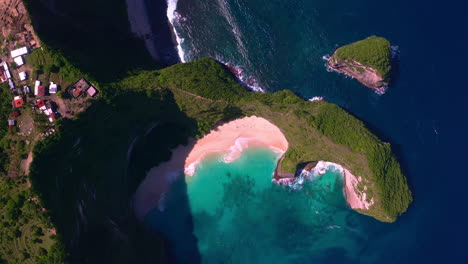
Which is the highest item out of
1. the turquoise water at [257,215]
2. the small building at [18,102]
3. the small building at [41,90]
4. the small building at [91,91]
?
the small building at [41,90]

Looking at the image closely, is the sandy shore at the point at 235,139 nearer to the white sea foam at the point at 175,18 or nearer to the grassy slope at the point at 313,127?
the grassy slope at the point at 313,127

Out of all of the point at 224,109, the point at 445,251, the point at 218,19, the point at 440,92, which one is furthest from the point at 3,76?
the point at 445,251

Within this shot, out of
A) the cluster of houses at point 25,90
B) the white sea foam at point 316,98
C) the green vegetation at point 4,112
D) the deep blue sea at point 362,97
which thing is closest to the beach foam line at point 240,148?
the deep blue sea at point 362,97

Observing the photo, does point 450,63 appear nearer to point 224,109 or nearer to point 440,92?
point 440,92

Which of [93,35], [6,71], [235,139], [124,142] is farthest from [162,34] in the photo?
[6,71]

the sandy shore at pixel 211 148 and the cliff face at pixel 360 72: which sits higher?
the cliff face at pixel 360 72

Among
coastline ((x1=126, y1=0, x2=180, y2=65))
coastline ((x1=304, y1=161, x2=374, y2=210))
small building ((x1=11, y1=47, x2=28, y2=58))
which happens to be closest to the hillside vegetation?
coastline ((x1=304, y1=161, x2=374, y2=210))

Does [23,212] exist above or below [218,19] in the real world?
below
